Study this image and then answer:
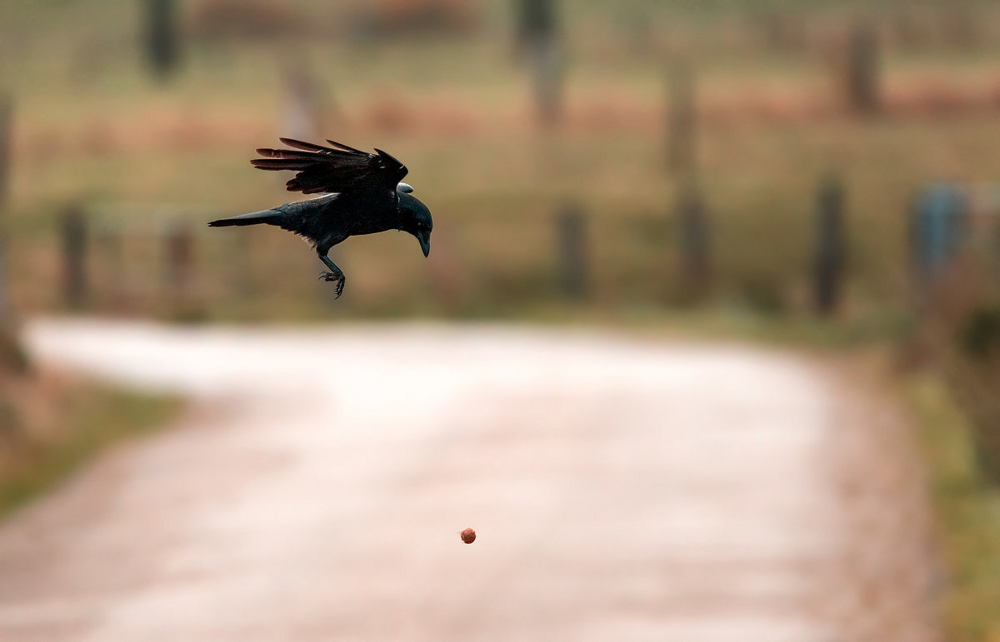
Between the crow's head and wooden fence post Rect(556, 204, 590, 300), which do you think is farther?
wooden fence post Rect(556, 204, 590, 300)

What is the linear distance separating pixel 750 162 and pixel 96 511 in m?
25.0

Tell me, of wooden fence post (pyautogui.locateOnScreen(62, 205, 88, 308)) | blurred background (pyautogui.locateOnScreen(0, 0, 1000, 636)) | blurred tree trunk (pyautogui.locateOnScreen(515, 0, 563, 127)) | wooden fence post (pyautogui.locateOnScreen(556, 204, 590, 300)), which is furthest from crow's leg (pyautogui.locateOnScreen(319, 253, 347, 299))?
blurred tree trunk (pyautogui.locateOnScreen(515, 0, 563, 127))

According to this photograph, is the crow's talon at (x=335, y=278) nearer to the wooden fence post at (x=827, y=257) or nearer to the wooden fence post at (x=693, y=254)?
the wooden fence post at (x=827, y=257)

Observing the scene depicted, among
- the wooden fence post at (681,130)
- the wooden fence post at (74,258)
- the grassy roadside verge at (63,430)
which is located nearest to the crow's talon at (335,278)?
the grassy roadside verge at (63,430)

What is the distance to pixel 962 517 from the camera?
1098 centimetres

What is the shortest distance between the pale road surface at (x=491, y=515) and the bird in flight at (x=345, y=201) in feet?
20.4

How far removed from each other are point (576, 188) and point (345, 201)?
1216 inches

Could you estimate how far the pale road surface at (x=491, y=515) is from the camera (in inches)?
370

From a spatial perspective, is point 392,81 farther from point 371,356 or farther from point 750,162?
point 371,356

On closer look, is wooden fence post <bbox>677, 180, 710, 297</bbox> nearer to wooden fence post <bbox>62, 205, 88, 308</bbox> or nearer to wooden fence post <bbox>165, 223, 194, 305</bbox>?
wooden fence post <bbox>165, 223, 194, 305</bbox>

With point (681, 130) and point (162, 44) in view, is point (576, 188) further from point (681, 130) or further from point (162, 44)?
point (162, 44)

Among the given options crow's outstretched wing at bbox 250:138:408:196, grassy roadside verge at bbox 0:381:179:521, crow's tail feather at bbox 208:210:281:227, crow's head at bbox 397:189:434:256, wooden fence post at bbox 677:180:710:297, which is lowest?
wooden fence post at bbox 677:180:710:297

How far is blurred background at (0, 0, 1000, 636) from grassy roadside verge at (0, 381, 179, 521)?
0.56 feet

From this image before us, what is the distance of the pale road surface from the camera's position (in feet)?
30.8
